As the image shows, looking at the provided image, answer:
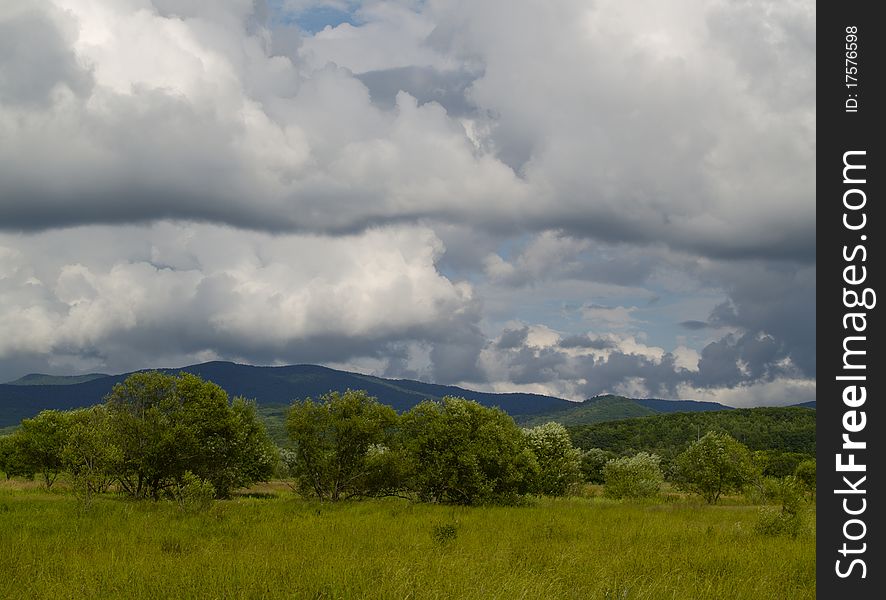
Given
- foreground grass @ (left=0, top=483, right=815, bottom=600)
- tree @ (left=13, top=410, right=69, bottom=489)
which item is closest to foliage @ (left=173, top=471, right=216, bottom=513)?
foreground grass @ (left=0, top=483, right=815, bottom=600)

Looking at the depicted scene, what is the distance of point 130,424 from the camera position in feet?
136

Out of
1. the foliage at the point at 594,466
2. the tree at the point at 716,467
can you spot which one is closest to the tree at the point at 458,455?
the tree at the point at 716,467


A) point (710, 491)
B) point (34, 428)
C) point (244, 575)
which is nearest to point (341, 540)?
Result: point (244, 575)

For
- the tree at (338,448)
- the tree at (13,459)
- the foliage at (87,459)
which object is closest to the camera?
the foliage at (87,459)

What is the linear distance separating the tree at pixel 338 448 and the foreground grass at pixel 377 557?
1592 centimetres

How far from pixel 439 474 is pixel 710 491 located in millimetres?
37036

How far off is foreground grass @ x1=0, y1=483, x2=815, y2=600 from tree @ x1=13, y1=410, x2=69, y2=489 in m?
45.7

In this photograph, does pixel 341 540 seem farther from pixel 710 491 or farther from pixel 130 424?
pixel 710 491

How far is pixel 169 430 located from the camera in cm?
4178

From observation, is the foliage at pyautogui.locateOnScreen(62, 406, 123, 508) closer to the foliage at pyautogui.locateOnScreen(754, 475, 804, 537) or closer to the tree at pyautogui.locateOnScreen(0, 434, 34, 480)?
the foliage at pyautogui.locateOnScreen(754, 475, 804, 537)

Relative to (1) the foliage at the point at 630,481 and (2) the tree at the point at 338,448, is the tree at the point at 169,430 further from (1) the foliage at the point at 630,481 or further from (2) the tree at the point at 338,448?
(1) the foliage at the point at 630,481

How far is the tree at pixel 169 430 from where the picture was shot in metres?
41.3
